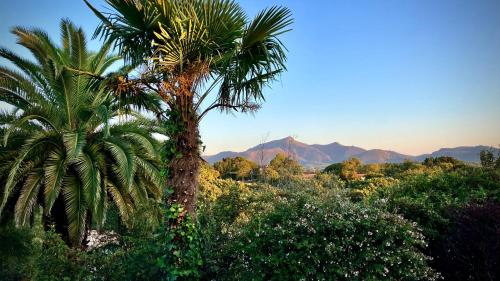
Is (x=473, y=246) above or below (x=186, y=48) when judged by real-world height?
below

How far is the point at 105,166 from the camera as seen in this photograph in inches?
421

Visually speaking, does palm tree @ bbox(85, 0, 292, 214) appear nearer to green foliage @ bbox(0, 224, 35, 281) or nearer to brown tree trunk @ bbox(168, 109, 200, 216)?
brown tree trunk @ bbox(168, 109, 200, 216)

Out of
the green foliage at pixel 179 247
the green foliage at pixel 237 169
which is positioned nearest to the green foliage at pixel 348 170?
the green foliage at pixel 237 169

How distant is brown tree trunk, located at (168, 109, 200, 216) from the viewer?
20.2ft

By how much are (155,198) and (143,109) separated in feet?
19.7

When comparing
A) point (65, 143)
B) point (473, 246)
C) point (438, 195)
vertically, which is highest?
point (65, 143)

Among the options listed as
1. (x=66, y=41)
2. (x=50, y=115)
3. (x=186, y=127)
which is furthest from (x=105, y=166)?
(x=186, y=127)

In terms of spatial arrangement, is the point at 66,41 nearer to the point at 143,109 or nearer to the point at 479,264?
the point at 143,109

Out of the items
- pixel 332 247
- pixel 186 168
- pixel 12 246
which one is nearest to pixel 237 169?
pixel 12 246

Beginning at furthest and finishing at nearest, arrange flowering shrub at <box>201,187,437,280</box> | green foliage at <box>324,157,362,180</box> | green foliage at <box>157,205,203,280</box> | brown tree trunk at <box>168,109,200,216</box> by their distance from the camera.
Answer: green foliage at <box>324,157,362,180</box> < brown tree trunk at <box>168,109,200,216</box> < green foliage at <box>157,205,203,280</box> < flowering shrub at <box>201,187,437,280</box>

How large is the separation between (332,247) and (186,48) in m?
3.81

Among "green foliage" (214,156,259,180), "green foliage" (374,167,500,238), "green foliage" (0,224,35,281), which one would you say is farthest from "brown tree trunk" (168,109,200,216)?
"green foliage" (214,156,259,180)

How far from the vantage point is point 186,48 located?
6.01m

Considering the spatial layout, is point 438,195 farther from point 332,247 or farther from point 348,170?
point 348,170
